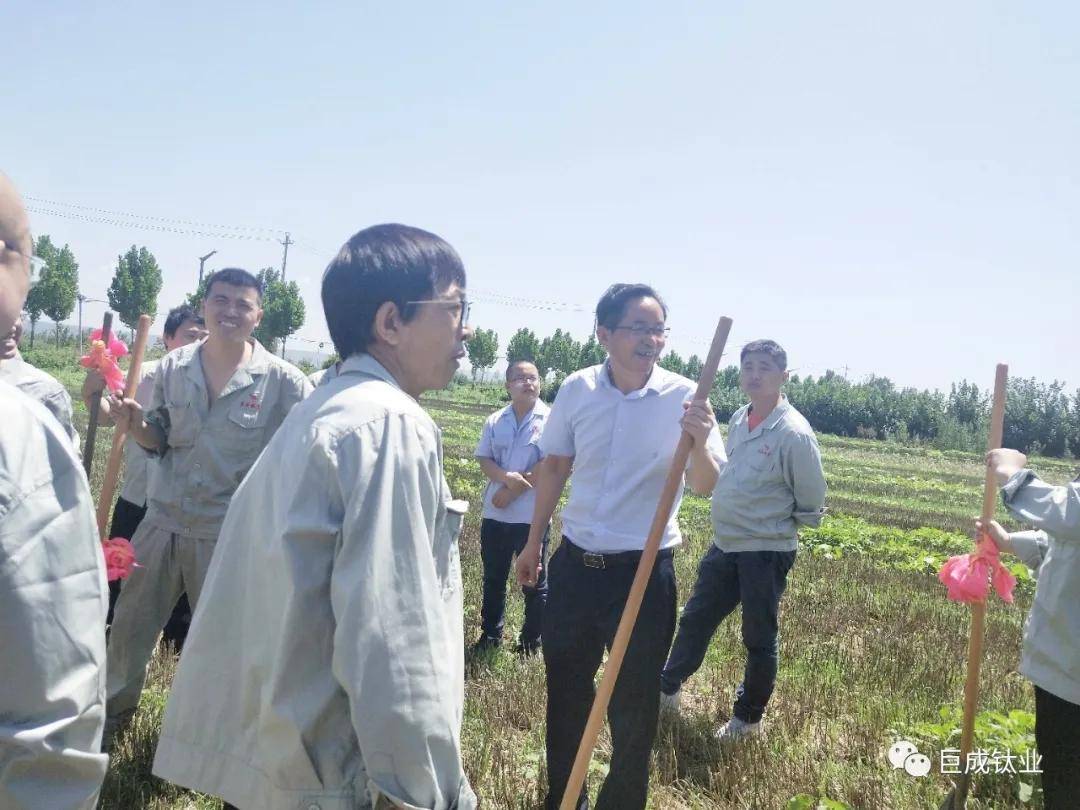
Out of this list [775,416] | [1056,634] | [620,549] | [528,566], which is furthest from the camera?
[775,416]

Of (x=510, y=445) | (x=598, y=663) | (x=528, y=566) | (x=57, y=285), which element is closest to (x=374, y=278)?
(x=598, y=663)

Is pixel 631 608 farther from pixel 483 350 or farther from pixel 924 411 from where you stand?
pixel 483 350

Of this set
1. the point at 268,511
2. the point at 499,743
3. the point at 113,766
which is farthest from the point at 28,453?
the point at 499,743

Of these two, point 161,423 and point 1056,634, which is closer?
point 1056,634

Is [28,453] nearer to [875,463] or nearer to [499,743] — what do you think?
[499,743]

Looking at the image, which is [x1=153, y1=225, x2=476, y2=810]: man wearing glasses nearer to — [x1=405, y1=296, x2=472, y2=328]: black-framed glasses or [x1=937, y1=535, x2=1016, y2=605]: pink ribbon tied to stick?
[x1=405, y1=296, x2=472, y2=328]: black-framed glasses

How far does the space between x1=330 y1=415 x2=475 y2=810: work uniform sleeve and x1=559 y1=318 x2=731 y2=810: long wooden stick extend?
1.09 meters

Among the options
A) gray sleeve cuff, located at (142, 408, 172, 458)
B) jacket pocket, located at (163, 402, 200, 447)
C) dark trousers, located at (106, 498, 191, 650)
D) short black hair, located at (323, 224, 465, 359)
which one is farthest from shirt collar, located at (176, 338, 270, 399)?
short black hair, located at (323, 224, 465, 359)

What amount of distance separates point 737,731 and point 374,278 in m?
3.63

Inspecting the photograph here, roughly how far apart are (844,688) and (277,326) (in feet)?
164

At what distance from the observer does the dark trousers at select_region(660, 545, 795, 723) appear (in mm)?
4465

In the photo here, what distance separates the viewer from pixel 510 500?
566 cm

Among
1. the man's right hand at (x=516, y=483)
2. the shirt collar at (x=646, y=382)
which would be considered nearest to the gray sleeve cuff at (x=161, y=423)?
the shirt collar at (x=646, y=382)

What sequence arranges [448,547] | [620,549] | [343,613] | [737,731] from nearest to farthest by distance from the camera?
[343,613], [448,547], [620,549], [737,731]
